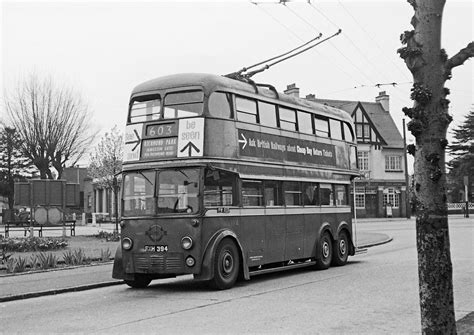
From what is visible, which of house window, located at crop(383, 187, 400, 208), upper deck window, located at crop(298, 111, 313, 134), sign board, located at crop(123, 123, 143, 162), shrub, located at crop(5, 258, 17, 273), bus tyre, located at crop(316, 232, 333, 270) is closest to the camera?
sign board, located at crop(123, 123, 143, 162)

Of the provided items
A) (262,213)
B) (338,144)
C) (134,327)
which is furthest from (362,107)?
(134,327)

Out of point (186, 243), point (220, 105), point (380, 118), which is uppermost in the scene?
point (380, 118)

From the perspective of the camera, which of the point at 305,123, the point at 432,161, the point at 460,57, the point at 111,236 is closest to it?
the point at 432,161

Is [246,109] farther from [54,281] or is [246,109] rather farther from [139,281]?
[54,281]

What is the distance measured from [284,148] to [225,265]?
3.80 m

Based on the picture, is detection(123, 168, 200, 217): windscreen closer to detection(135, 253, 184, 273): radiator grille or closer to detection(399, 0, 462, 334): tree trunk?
detection(135, 253, 184, 273): radiator grille

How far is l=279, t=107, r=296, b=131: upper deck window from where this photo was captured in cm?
1518

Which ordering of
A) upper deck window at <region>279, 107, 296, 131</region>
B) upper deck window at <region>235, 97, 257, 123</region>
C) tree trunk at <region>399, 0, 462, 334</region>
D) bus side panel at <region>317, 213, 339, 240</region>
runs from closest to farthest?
tree trunk at <region>399, 0, 462, 334</region> → upper deck window at <region>235, 97, 257, 123</region> → upper deck window at <region>279, 107, 296, 131</region> → bus side panel at <region>317, 213, 339, 240</region>

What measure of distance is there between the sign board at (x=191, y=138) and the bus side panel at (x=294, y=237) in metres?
3.89

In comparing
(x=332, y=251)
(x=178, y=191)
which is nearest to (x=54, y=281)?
(x=178, y=191)

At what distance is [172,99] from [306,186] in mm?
5008

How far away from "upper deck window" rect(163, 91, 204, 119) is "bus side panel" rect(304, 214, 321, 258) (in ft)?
16.7

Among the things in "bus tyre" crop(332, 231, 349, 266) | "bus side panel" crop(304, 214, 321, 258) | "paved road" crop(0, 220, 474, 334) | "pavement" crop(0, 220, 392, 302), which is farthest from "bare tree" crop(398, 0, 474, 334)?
"bus tyre" crop(332, 231, 349, 266)

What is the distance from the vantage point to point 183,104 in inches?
504
